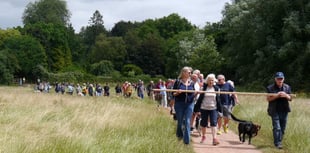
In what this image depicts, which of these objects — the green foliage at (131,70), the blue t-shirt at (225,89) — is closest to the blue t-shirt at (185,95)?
the blue t-shirt at (225,89)

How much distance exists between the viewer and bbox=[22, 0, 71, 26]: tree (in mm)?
111625

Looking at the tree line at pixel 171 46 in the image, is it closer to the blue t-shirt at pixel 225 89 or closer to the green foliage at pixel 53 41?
the green foliage at pixel 53 41

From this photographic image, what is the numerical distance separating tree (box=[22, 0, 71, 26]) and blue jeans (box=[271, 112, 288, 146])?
339 feet

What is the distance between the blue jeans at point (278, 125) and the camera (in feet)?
39.1

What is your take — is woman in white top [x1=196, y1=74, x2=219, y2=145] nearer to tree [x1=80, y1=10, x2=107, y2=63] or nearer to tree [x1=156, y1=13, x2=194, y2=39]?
tree [x1=156, y1=13, x2=194, y2=39]

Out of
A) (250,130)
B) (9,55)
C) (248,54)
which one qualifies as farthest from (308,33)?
(9,55)

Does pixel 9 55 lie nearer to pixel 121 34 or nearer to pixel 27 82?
pixel 27 82

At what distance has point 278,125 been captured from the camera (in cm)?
1202

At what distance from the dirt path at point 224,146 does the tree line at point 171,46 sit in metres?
29.3

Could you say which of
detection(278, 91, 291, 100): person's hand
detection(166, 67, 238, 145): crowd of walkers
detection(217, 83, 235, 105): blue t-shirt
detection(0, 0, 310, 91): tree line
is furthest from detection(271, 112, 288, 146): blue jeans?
detection(0, 0, 310, 91): tree line

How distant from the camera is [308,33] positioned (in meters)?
41.9

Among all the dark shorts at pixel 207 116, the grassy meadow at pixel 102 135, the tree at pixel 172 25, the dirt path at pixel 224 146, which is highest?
the tree at pixel 172 25

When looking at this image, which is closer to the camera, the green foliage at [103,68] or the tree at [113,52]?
the green foliage at [103,68]

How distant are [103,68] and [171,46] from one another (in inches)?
554
